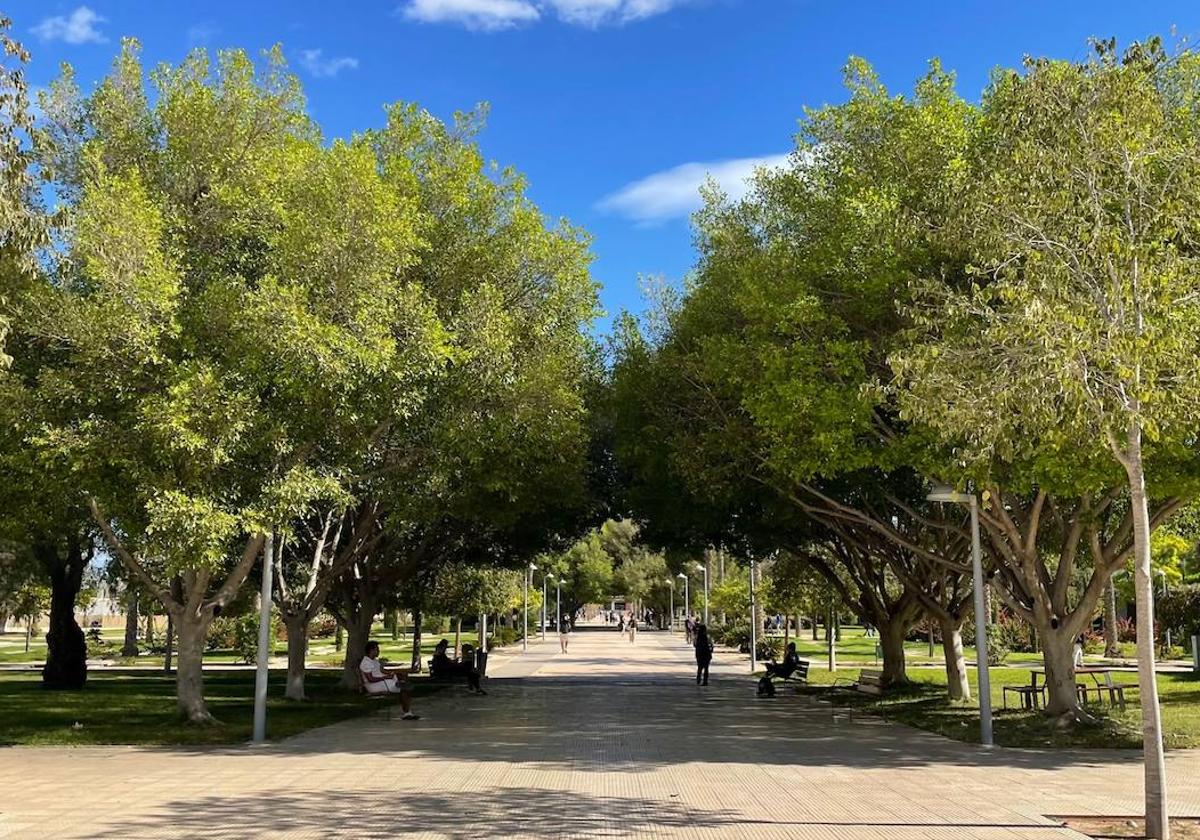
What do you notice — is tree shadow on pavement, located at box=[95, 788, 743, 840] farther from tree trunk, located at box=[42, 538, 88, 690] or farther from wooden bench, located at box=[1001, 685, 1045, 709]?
tree trunk, located at box=[42, 538, 88, 690]

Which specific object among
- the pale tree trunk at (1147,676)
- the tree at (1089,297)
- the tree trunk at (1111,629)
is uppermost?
the tree at (1089,297)

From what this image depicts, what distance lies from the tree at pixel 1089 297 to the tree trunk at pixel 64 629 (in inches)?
919

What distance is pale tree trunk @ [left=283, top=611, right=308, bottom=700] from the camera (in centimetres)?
2317

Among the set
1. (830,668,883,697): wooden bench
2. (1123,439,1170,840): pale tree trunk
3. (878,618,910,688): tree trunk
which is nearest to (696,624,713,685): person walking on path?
(830,668,883,697): wooden bench

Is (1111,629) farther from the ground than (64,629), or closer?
closer

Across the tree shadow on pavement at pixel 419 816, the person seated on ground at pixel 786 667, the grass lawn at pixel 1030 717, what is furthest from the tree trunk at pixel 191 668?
the person seated on ground at pixel 786 667

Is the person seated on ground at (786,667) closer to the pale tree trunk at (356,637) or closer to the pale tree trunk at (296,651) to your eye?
the pale tree trunk at (356,637)

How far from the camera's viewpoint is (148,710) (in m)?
19.7

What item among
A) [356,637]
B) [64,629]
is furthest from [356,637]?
[64,629]

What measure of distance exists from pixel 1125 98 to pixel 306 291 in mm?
10838

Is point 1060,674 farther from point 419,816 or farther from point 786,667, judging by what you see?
point 419,816

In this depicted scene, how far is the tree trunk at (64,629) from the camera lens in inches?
1018

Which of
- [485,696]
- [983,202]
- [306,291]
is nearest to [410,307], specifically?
[306,291]

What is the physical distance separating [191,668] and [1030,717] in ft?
46.8
